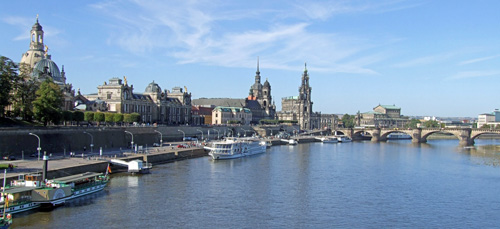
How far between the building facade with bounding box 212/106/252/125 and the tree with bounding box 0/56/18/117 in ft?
301

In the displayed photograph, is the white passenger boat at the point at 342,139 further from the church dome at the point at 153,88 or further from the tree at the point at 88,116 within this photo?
the tree at the point at 88,116

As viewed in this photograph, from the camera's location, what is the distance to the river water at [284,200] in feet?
111

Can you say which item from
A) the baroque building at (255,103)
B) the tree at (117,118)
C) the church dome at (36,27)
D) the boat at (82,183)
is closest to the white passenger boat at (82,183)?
the boat at (82,183)

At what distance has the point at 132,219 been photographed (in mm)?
33312

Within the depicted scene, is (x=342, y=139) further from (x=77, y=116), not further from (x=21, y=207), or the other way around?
(x=21, y=207)

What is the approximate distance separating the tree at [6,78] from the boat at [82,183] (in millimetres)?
23711

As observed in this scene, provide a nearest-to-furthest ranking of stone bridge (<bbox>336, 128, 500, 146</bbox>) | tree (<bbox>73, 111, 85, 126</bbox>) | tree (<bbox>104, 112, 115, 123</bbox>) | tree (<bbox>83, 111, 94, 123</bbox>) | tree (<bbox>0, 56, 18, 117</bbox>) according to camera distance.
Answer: tree (<bbox>0, 56, 18, 117</bbox>) → tree (<bbox>73, 111, 85, 126</bbox>) → tree (<bbox>83, 111, 94, 123</bbox>) → tree (<bbox>104, 112, 115, 123</bbox>) → stone bridge (<bbox>336, 128, 500, 146</bbox>)

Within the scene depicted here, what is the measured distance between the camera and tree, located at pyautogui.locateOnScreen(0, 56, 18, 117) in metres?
59.1

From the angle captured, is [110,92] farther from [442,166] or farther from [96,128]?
[442,166]

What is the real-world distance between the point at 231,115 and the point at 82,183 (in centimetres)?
12378

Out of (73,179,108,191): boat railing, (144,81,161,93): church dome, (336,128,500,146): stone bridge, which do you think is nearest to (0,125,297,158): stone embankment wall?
(73,179,108,191): boat railing

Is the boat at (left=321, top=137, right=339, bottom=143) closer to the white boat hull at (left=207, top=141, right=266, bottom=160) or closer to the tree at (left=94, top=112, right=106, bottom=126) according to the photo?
the white boat hull at (left=207, top=141, right=266, bottom=160)

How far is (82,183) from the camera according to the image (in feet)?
Result: 132

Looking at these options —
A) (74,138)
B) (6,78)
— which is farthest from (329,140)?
(6,78)
